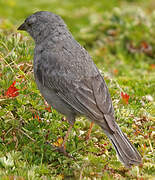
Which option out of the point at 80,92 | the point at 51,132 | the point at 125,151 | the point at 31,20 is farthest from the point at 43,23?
the point at 125,151

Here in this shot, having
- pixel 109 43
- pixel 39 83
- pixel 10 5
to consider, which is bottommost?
pixel 39 83

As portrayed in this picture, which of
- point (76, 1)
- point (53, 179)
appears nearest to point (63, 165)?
Result: point (53, 179)

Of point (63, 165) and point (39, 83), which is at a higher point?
point (39, 83)

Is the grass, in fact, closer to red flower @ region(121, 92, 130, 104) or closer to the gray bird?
red flower @ region(121, 92, 130, 104)

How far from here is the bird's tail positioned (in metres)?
5.20

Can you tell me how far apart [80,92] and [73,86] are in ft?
0.44

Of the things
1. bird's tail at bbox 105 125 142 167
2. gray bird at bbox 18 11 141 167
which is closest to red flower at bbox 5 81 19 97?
gray bird at bbox 18 11 141 167

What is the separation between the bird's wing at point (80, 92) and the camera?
543cm

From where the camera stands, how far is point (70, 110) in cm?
560

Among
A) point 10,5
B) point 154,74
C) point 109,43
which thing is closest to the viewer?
point 154,74

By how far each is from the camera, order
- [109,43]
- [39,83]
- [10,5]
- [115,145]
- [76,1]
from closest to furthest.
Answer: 1. [115,145]
2. [39,83]
3. [109,43]
4. [10,5]
5. [76,1]

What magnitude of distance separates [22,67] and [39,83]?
1115 mm

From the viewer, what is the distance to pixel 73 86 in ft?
18.1

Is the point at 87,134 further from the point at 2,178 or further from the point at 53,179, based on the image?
the point at 2,178
